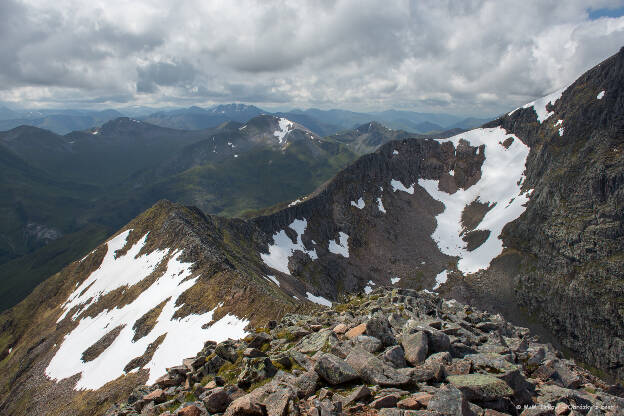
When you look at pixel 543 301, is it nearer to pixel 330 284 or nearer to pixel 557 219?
pixel 557 219

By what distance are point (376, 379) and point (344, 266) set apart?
443 feet

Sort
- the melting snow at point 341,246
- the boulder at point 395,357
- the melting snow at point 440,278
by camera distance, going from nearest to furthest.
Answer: the boulder at point 395,357, the melting snow at point 440,278, the melting snow at point 341,246

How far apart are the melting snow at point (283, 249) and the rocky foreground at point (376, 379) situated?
305 feet

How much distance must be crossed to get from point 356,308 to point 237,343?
974 centimetres

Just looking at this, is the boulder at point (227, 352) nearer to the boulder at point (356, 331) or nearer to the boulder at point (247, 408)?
the boulder at point (356, 331)

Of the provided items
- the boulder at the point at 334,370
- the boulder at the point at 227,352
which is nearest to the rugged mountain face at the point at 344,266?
the boulder at the point at 227,352

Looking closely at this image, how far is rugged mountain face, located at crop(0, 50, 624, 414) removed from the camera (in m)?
58.1

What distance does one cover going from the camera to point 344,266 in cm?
14700

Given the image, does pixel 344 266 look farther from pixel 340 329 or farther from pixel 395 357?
pixel 395 357

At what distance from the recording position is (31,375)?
71.1m

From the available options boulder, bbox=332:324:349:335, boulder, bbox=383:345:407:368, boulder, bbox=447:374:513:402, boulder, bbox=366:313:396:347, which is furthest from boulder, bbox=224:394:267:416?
boulder, bbox=332:324:349:335

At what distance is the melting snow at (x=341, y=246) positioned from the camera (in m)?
153

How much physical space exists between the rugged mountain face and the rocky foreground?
2564cm

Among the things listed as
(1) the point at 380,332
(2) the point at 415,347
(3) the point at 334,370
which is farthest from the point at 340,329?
(3) the point at 334,370
